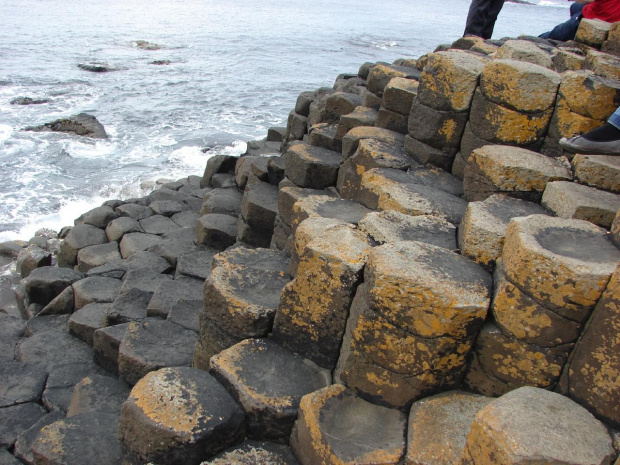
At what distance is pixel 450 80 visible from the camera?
15.7 feet

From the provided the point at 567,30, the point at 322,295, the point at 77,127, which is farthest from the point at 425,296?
the point at 77,127

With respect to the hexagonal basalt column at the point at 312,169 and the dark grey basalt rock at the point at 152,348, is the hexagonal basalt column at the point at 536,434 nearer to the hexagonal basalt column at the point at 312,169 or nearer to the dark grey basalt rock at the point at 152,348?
the dark grey basalt rock at the point at 152,348

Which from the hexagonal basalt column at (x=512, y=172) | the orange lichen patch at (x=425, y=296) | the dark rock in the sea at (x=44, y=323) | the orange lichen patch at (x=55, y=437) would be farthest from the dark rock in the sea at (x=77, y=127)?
the orange lichen patch at (x=425, y=296)

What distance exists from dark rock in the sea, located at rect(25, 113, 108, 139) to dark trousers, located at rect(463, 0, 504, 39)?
10.6 meters

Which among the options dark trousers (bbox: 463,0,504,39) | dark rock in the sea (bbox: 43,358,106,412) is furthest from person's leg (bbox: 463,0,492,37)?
dark rock in the sea (bbox: 43,358,106,412)

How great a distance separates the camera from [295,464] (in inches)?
123

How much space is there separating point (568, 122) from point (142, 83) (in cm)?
2064

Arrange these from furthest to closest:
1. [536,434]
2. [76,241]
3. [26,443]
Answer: [76,241] < [26,443] < [536,434]

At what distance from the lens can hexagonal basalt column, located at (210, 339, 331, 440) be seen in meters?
3.19

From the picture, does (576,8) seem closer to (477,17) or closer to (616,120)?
(477,17)

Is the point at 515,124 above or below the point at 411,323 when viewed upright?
above

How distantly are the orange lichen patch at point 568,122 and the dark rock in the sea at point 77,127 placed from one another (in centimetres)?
1396

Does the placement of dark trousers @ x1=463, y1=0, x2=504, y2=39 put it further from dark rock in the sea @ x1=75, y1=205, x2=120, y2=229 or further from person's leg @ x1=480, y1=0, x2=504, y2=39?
dark rock in the sea @ x1=75, y1=205, x2=120, y2=229

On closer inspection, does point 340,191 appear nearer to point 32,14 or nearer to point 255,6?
point 32,14
